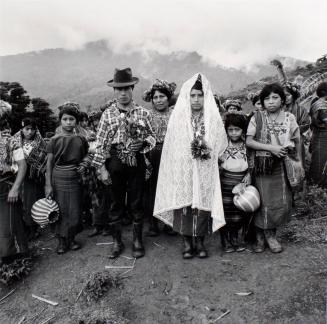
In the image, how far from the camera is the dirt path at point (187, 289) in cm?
306

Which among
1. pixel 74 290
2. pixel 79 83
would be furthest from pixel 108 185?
pixel 79 83

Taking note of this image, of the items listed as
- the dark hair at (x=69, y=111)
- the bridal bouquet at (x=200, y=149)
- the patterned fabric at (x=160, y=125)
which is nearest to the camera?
the bridal bouquet at (x=200, y=149)

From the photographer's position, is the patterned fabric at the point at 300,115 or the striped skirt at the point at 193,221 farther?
the patterned fabric at the point at 300,115

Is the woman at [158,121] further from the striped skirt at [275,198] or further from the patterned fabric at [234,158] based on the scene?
the striped skirt at [275,198]

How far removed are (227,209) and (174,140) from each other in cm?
103

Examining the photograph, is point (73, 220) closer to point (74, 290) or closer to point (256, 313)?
point (74, 290)

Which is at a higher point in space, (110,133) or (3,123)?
(3,123)

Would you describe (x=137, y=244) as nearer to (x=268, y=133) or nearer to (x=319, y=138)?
(x=268, y=133)

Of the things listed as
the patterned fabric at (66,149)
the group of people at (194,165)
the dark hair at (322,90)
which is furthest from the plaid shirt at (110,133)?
the dark hair at (322,90)

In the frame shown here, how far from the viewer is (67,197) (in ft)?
15.0

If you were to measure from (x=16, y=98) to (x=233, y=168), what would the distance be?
4.38 metres

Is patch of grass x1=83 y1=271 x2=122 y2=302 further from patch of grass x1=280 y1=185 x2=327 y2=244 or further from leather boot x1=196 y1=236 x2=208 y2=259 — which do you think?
patch of grass x1=280 y1=185 x2=327 y2=244

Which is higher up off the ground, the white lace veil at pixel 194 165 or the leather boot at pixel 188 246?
the white lace veil at pixel 194 165

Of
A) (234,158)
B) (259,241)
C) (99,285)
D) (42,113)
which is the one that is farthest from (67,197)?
(259,241)
